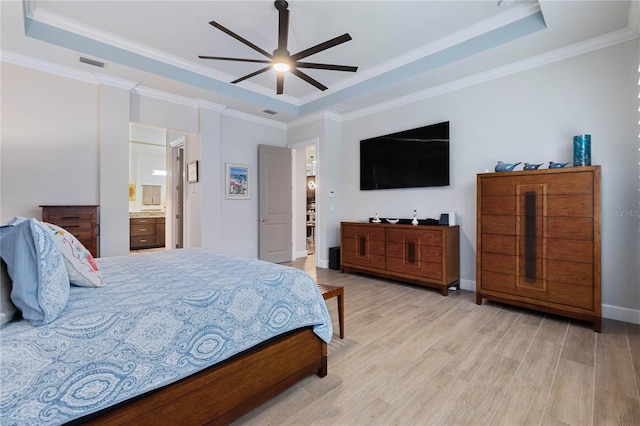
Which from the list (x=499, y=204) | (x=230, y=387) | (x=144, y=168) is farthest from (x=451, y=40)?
(x=144, y=168)

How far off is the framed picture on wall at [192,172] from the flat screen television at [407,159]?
288 cm

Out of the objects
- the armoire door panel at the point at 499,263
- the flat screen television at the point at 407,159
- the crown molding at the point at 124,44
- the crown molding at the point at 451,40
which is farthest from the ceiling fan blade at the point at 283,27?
the armoire door panel at the point at 499,263

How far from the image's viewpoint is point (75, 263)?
1.48 meters

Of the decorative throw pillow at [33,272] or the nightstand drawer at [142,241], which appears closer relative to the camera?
the decorative throw pillow at [33,272]

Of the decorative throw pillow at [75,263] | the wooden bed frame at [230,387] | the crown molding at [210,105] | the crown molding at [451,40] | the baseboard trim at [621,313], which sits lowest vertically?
the baseboard trim at [621,313]

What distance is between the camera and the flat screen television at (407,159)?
414 cm

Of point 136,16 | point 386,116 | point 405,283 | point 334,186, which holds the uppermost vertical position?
point 136,16

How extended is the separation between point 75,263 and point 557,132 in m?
4.42

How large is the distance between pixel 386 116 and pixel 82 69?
4.29 metres

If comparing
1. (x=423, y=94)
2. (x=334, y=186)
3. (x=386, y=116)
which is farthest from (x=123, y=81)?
(x=423, y=94)

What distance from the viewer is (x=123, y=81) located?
3941 mm

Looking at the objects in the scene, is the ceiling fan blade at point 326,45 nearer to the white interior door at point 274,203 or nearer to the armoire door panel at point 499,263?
the armoire door panel at point 499,263

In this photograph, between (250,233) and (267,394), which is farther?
(250,233)

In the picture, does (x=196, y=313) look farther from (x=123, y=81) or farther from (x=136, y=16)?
(x=123, y=81)
